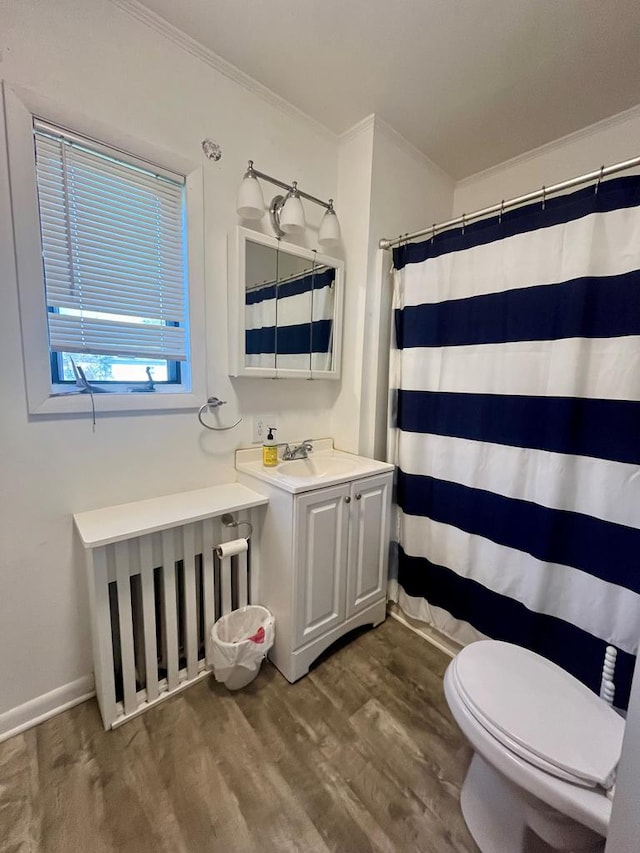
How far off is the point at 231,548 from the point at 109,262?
117cm

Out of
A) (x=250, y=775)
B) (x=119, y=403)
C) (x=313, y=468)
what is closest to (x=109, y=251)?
(x=119, y=403)

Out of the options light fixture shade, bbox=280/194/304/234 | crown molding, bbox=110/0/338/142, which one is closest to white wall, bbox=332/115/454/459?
crown molding, bbox=110/0/338/142

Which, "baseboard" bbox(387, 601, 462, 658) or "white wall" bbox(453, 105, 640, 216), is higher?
"white wall" bbox(453, 105, 640, 216)

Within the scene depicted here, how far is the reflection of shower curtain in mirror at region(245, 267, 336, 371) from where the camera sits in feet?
5.16

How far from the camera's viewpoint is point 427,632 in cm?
176

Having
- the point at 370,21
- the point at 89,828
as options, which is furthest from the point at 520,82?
the point at 89,828

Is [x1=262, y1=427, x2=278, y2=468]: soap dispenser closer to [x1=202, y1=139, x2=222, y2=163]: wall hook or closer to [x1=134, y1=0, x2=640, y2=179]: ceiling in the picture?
[x1=202, y1=139, x2=222, y2=163]: wall hook

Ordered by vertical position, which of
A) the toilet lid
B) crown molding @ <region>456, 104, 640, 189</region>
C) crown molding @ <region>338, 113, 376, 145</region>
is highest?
crown molding @ <region>338, 113, 376, 145</region>

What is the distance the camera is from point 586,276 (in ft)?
3.86

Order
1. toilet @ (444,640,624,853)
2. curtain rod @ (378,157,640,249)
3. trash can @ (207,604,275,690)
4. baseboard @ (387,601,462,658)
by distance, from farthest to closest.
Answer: baseboard @ (387,601,462,658) → trash can @ (207,604,275,690) → curtain rod @ (378,157,640,249) → toilet @ (444,640,624,853)

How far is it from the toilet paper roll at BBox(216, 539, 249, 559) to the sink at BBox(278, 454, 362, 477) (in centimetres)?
35

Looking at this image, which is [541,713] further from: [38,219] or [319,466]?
[38,219]

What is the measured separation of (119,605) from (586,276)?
1989 mm

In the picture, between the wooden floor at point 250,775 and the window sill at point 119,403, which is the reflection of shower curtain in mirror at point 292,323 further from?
the wooden floor at point 250,775
